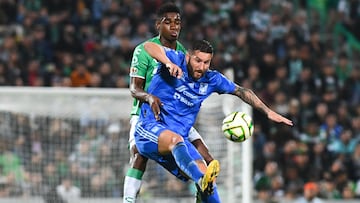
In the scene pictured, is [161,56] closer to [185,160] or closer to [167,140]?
[167,140]

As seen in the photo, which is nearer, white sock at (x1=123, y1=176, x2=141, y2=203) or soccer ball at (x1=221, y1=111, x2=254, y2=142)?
soccer ball at (x1=221, y1=111, x2=254, y2=142)

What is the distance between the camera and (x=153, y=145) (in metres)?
9.70

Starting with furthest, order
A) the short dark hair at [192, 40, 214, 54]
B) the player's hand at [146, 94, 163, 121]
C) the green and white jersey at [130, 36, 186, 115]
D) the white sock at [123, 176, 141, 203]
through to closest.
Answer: the white sock at [123, 176, 141, 203]
the green and white jersey at [130, 36, 186, 115]
the short dark hair at [192, 40, 214, 54]
the player's hand at [146, 94, 163, 121]

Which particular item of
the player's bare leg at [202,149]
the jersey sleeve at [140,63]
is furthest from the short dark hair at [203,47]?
the player's bare leg at [202,149]

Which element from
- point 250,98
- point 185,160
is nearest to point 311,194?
point 250,98

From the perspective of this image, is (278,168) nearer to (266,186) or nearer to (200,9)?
(266,186)

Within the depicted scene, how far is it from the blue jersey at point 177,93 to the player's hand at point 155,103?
0.14 meters

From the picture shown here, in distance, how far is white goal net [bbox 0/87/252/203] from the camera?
1347cm

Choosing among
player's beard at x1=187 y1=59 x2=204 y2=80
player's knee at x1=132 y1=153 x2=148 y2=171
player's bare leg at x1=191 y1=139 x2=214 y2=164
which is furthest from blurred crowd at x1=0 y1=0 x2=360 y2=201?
player's beard at x1=187 y1=59 x2=204 y2=80

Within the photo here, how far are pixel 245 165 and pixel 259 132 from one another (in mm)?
4341

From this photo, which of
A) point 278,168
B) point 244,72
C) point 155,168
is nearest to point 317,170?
point 278,168

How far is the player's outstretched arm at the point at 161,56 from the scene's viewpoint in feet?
29.8

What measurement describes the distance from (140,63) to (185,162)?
136 cm

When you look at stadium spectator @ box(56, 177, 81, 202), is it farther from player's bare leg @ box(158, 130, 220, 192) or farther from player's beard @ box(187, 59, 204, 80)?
player's beard @ box(187, 59, 204, 80)
